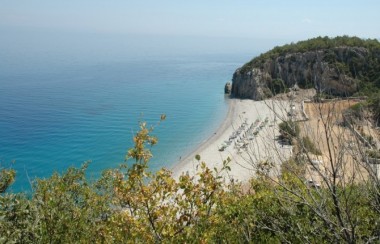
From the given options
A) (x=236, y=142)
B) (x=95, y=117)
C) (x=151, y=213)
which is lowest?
(x=236, y=142)

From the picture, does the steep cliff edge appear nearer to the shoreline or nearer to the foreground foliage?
the shoreline

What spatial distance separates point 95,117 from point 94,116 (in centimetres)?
89

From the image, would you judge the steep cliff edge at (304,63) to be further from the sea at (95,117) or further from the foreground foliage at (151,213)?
the foreground foliage at (151,213)

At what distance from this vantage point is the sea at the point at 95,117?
49450mm

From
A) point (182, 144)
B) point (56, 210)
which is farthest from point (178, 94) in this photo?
point (56, 210)

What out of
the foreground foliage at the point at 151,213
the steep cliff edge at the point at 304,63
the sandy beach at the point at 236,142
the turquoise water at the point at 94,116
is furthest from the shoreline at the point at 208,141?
the foreground foliage at the point at 151,213

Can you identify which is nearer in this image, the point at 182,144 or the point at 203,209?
the point at 203,209

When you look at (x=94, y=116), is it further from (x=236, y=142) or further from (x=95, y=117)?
(x=236, y=142)

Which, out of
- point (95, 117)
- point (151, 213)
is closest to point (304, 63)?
point (95, 117)

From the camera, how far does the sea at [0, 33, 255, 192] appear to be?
4945 centimetres

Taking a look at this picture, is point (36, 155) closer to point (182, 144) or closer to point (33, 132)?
point (33, 132)

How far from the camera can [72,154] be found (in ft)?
169

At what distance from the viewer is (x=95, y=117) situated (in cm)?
7231

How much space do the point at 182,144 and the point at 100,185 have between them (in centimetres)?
3683
